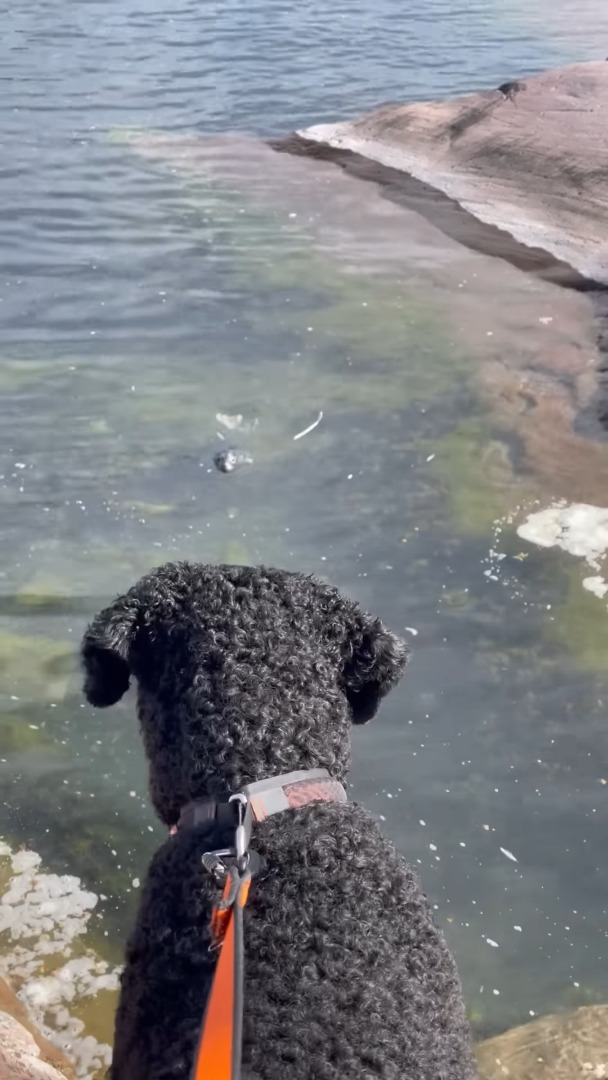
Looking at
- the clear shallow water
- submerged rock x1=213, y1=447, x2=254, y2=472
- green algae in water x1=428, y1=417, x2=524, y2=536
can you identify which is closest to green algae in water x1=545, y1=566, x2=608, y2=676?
the clear shallow water

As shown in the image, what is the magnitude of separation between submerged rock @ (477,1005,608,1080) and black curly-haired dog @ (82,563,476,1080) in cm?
105

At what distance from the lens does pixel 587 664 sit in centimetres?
488

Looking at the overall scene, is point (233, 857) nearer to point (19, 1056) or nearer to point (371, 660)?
point (371, 660)

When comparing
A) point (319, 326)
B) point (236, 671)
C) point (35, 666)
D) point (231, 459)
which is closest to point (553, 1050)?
point (236, 671)

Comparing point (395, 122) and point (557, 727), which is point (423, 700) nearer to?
point (557, 727)

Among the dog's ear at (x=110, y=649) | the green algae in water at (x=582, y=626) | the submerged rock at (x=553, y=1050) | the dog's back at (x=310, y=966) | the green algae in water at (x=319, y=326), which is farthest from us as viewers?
the green algae in water at (x=319, y=326)

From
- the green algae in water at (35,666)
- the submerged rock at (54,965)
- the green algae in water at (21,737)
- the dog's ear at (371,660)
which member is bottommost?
the submerged rock at (54,965)

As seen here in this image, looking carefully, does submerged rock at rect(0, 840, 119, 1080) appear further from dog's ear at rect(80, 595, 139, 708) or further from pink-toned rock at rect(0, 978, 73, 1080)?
dog's ear at rect(80, 595, 139, 708)

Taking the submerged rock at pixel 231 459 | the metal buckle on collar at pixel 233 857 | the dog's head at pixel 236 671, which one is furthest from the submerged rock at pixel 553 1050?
the submerged rock at pixel 231 459

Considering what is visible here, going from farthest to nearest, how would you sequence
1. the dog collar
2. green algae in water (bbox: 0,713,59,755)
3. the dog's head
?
1. green algae in water (bbox: 0,713,59,755)
2. the dog's head
3. the dog collar

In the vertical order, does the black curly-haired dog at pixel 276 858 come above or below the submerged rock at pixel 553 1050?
above

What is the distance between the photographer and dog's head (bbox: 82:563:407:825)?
8.71 feet

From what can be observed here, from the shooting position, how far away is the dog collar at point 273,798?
8.11 ft

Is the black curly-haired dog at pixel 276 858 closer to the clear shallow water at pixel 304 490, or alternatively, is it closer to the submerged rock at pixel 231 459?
the clear shallow water at pixel 304 490
